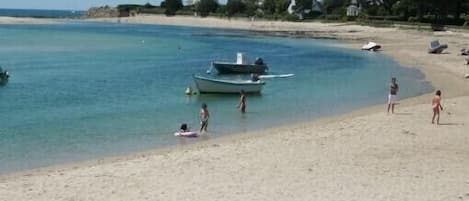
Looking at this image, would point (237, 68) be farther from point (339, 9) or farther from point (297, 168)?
point (339, 9)

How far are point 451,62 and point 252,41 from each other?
145ft

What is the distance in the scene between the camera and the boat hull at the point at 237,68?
51812mm

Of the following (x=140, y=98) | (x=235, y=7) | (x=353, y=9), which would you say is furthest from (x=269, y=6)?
(x=140, y=98)

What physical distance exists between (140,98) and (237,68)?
15.1 m

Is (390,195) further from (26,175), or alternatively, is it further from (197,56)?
(197,56)

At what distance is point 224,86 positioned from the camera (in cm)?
3850

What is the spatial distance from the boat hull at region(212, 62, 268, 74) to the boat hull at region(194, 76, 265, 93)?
40.8ft

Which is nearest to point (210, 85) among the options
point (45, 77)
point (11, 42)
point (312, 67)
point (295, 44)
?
point (45, 77)

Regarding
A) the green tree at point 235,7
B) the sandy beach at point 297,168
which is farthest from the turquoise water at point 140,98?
Result: the green tree at point 235,7

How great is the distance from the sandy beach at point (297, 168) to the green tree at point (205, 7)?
157 m

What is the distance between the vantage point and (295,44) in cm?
9119

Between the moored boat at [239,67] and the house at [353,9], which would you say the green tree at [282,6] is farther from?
the moored boat at [239,67]

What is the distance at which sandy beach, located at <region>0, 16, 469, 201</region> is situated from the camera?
15109mm

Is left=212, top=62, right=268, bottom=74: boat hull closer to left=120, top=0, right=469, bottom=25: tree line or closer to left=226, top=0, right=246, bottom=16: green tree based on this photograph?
left=120, top=0, right=469, bottom=25: tree line
